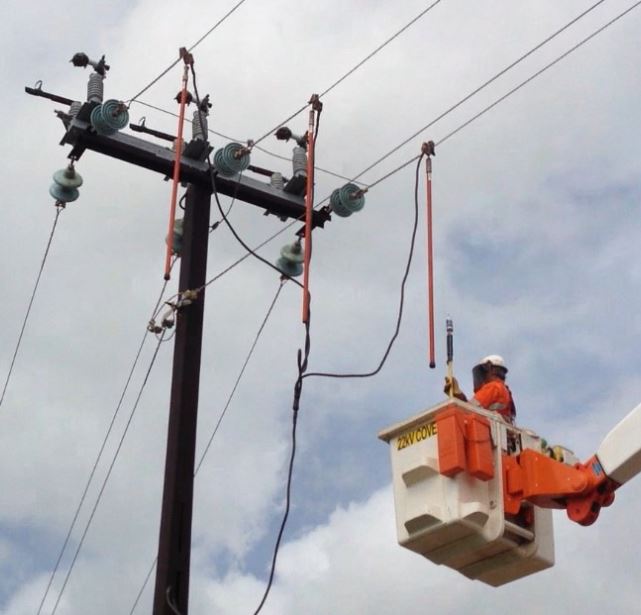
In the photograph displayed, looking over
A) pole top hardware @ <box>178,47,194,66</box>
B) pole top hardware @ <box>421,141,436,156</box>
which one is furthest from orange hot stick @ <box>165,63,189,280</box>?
pole top hardware @ <box>421,141,436,156</box>

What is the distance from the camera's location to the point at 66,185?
1170 centimetres

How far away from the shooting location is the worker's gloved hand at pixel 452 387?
802 centimetres

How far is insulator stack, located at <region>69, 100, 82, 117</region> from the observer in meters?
11.1

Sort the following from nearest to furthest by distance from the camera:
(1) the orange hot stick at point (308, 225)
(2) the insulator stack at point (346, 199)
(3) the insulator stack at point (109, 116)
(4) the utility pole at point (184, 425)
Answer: (1) the orange hot stick at point (308, 225), (4) the utility pole at point (184, 425), (3) the insulator stack at point (109, 116), (2) the insulator stack at point (346, 199)

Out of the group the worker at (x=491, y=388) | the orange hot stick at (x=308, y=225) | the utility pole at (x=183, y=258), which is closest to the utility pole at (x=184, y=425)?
the utility pole at (x=183, y=258)

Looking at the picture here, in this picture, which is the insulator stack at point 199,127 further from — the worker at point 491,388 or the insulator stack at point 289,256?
the worker at point 491,388

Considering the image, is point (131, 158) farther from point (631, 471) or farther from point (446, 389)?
point (631, 471)

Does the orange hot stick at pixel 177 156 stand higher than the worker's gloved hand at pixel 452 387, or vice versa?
the orange hot stick at pixel 177 156

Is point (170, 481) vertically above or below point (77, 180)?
below

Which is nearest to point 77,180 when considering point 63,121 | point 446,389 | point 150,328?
point 63,121

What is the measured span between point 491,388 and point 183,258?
321cm

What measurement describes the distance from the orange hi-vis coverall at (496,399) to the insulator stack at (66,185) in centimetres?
450

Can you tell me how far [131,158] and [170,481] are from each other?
114 inches

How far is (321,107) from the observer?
10266 mm
